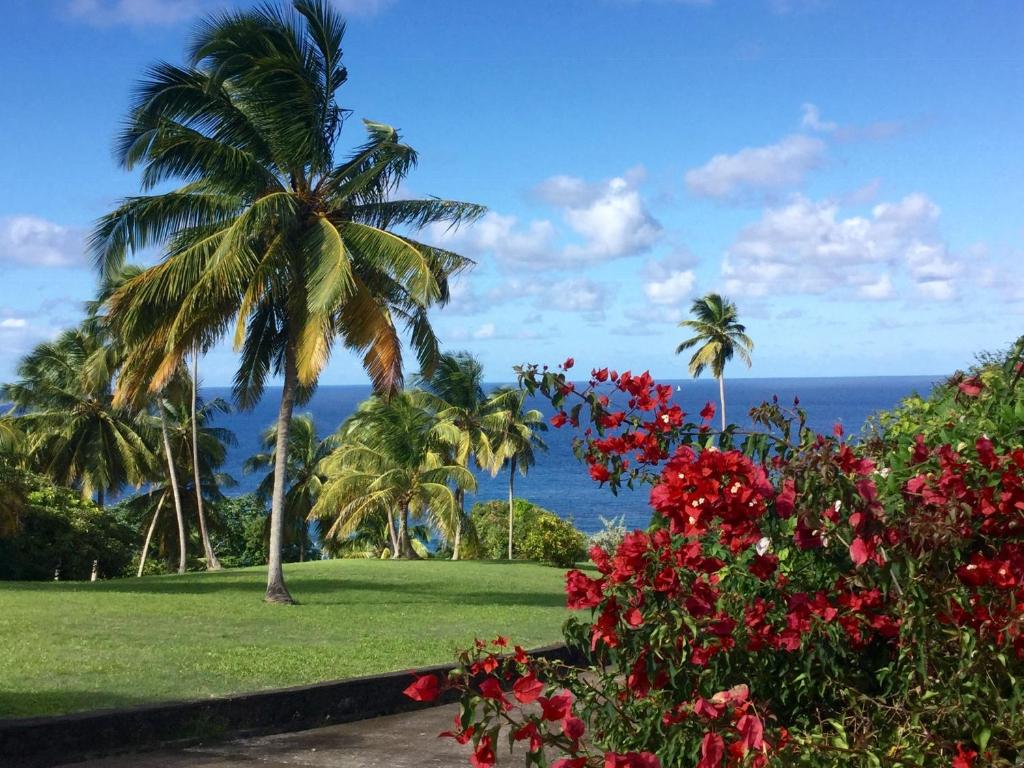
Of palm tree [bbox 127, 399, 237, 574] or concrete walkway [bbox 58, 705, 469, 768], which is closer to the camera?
concrete walkway [bbox 58, 705, 469, 768]

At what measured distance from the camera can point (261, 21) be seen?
54.6 ft

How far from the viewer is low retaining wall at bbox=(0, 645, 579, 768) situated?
627cm

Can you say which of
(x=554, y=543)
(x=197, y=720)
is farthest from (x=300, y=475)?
(x=197, y=720)

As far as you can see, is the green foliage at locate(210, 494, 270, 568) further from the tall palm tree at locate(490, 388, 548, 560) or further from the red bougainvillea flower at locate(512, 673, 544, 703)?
the red bougainvillea flower at locate(512, 673, 544, 703)

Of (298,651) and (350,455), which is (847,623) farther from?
(350,455)

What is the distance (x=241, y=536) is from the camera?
59.6 metres

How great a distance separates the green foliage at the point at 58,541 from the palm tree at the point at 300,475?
1958cm

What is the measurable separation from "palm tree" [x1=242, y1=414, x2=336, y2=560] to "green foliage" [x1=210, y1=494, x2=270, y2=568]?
3.54 meters

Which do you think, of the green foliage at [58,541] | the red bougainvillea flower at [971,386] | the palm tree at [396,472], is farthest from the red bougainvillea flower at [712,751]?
the palm tree at [396,472]

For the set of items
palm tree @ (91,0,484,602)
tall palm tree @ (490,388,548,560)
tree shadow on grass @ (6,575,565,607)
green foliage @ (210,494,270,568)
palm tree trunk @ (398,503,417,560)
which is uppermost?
palm tree @ (91,0,484,602)

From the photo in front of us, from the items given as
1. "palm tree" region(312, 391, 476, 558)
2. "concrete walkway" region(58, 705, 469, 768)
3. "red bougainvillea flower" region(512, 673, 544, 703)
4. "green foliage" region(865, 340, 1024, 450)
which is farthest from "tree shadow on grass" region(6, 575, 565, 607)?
"red bougainvillea flower" region(512, 673, 544, 703)

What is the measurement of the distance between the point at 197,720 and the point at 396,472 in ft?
81.2

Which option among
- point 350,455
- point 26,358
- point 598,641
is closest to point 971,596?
point 598,641

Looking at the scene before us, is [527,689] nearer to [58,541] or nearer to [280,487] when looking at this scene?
[280,487]
